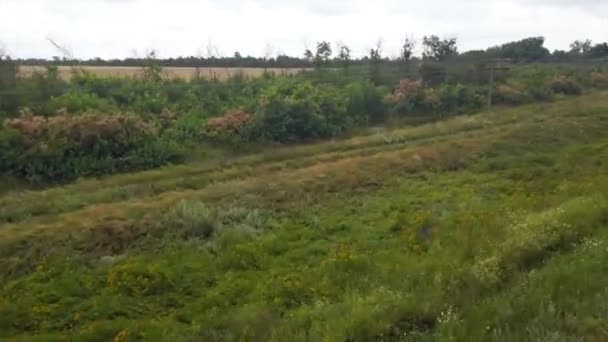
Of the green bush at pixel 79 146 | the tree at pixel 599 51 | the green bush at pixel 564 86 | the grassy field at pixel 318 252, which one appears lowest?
the grassy field at pixel 318 252

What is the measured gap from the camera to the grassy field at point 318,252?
25.7 ft

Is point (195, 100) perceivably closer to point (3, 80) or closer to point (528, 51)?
point (3, 80)

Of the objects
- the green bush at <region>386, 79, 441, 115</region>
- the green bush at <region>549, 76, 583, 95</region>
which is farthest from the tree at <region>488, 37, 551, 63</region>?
the green bush at <region>386, 79, 441, 115</region>

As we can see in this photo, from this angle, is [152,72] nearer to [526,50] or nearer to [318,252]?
[318,252]

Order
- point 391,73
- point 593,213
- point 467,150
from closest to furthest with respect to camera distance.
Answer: point 593,213 → point 467,150 → point 391,73

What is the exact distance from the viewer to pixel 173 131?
20.3 meters

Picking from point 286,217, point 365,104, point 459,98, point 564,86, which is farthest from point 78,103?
point 564,86

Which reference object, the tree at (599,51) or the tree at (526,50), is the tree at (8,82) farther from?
the tree at (599,51)

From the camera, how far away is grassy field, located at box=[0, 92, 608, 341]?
7848 millimetres

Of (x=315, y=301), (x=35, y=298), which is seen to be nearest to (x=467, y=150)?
(x=315, y=301)

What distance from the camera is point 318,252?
11.6 m

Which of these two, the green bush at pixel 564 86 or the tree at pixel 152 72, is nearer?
the tree at pixel 152 72

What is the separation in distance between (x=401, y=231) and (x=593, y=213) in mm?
3615

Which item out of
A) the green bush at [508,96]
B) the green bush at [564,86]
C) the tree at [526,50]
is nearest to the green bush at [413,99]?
the green bush at [508,96]
